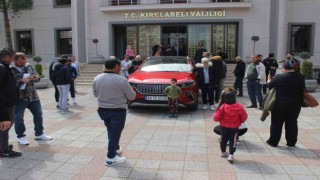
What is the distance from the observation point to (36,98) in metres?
6.39

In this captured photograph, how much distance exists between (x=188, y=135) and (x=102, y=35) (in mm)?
15564

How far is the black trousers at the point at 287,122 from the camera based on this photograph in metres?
6.04

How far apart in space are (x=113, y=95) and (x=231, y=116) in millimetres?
1898

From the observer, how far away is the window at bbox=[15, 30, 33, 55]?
2340 centimetres

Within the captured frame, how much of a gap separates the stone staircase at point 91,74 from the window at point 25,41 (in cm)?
582

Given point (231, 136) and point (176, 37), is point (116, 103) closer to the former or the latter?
point (231, 136)

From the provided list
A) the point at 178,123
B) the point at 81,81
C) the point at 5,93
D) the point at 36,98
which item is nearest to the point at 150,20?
the point at 81,81

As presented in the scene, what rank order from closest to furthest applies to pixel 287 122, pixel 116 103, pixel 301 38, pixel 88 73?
pixel 116 103
pixel 287 122
pixel 88 73
pixel 301 38

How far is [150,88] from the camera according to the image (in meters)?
9.39

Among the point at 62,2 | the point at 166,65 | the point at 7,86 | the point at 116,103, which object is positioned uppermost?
the point at 62,2

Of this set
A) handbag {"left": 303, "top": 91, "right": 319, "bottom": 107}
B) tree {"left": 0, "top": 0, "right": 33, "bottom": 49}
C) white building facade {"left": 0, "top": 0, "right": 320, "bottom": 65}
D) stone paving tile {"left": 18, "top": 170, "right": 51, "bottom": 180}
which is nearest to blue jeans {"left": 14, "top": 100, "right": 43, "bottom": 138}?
stone paving tile {"left": 18, "top": 170, "right": 51, "bottom": 180}

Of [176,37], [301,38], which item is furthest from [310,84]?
[176,37]

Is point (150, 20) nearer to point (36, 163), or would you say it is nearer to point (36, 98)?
point (36, 98)

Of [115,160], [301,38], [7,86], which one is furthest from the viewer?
[301,38]
